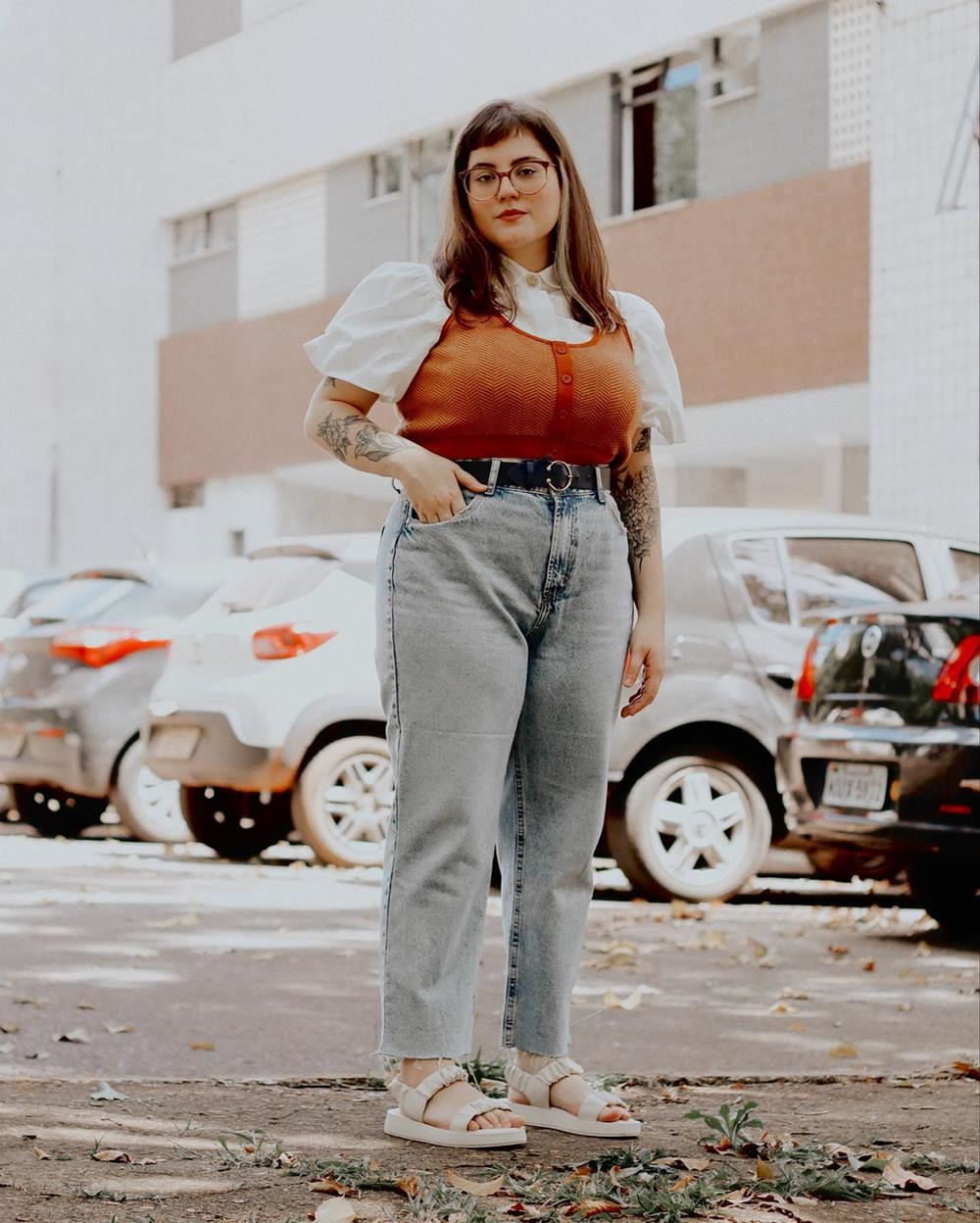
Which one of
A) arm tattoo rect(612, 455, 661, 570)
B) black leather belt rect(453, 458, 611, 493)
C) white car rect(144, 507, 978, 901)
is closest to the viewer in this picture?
black leather belt rect(453, 458, 611, 493)

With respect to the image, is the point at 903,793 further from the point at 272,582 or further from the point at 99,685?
the point at 99,685

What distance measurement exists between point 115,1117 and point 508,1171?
907 millimetres

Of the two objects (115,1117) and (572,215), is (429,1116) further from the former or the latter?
(572,215)

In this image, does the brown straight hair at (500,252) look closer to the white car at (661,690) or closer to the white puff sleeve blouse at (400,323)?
the white puff sleeve blouse at (400,323)

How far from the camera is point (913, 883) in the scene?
29.6ft

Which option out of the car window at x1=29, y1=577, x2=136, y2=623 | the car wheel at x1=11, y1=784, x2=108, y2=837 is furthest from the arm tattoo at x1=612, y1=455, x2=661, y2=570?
the car wheel at x1=11, y1=784, x2=108, y2=837

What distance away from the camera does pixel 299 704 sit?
36.7 ft

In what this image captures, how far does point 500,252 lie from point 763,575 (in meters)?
5.94

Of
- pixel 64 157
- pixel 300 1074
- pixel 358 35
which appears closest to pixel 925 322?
pixel 358 35

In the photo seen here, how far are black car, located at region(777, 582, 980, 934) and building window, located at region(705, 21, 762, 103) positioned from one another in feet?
35.5

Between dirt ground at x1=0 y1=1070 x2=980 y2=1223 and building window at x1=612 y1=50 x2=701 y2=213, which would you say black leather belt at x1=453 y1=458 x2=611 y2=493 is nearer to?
dirt ground at x1=0 y1=1070 x2=980 y2=1223

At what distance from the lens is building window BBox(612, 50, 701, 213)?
780 inches

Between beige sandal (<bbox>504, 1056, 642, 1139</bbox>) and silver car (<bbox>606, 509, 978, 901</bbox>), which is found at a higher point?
silver car (<bbox>606, 509, 978, 901</bbox>)

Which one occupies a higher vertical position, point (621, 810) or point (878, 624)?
point (878, 624)
